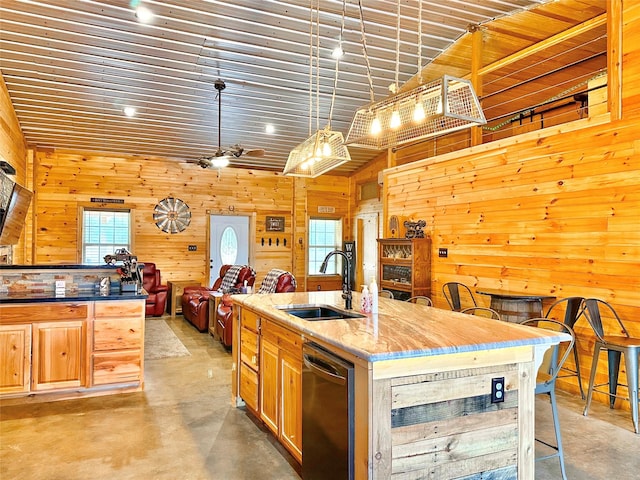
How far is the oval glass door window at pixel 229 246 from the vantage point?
9672 mm

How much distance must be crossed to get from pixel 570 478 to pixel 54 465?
313cm

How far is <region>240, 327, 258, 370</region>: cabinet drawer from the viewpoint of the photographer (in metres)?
3.34

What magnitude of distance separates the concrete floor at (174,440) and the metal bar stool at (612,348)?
8.1 inches

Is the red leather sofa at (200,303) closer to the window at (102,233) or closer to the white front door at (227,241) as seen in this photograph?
the white front door at (227,241)

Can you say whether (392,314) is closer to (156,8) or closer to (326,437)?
(326,437)

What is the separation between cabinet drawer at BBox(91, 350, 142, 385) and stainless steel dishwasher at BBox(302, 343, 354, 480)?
234 centimetres

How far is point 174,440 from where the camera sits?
3.12m

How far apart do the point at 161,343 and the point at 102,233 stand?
3654mm

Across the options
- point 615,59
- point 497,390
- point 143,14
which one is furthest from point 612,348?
point 143,14

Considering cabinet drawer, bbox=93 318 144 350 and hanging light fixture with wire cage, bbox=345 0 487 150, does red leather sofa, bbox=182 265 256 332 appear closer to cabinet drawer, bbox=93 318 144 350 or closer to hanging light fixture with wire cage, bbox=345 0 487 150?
cabinet drawer, bbox=93 318 144 350

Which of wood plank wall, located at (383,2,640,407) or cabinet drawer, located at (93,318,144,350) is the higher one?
wood plank wall, located at (383,2,640,407)

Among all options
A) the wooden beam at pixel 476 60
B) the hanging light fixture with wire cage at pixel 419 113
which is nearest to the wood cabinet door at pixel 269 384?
the hanging light fixture with wire cage at pixel 419 113

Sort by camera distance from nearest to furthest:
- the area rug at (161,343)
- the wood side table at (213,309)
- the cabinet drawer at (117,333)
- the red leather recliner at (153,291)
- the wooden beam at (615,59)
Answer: the wooden beam at (615,59) < the cabinet drawer at (117,333) < the area rug at (161,343) < the wood side table at (213,309) < the red leather recliner at (153,291)

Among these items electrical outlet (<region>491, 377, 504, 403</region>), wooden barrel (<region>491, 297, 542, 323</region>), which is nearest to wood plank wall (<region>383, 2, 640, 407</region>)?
wooden barrel (<region>491, 297, 542, 323</region>)
